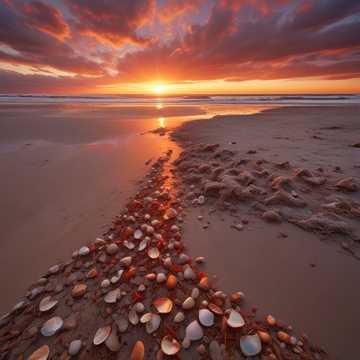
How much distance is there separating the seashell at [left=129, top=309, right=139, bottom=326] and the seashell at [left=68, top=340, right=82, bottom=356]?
0.27 metres

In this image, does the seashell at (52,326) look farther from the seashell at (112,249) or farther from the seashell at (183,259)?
the seashell at (183,259)

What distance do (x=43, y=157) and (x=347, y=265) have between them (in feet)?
16.0

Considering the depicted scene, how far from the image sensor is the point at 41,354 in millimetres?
926

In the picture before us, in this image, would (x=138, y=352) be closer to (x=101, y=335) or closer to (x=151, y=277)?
(x=101, y=335)

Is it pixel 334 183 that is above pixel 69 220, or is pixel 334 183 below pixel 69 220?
above

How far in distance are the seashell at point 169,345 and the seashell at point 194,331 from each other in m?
0.07

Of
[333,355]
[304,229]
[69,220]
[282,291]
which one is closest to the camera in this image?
[333,355]

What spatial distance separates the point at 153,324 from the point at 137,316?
11cm

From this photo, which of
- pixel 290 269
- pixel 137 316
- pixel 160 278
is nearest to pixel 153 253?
pixel 160 278

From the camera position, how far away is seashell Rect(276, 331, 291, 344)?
94 centimetres

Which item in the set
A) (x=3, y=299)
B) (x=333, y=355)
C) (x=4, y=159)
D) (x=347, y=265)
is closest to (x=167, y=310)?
(x=333, y=355)

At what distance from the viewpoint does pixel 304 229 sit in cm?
166

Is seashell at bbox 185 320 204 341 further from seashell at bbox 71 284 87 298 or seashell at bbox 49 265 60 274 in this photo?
seashell at bbox 49 265 60 274

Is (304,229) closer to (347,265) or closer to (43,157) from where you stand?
(347,265)
